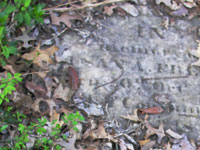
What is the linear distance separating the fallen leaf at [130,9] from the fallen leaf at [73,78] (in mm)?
1087

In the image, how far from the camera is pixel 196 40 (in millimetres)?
3535

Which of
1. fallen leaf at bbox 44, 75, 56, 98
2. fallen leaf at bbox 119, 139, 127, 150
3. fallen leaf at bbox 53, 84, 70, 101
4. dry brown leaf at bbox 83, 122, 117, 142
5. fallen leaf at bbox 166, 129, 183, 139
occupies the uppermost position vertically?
fallen leaf at bbox 44, 75, 56, 98

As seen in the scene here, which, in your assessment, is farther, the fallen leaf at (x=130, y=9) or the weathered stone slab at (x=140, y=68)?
the fallen leaf at (x=130, y=9)

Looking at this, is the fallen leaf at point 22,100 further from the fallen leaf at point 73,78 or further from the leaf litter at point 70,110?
the fallen leaf at point 73,78

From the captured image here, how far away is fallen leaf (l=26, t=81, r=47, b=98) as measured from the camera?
2832 mm

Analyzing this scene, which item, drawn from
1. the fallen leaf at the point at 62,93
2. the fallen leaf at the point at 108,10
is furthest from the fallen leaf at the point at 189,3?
the fallen leaf at the point at 62,93

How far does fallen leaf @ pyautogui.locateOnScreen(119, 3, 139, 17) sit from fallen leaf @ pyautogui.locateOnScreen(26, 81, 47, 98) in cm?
146

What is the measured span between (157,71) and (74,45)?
98 cm

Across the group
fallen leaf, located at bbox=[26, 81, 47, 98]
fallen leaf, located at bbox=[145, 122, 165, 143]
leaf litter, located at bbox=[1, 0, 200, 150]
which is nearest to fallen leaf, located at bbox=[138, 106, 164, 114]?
leaf litter, located at bbox=[1, 0, 200, 150]

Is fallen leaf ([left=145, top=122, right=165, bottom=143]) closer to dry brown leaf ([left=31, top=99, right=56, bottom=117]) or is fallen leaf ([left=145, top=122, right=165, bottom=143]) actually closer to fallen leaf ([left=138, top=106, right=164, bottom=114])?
fallen leaf ([left=138, top=106, right=164, bottom=114])

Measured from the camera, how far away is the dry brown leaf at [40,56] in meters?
2.95

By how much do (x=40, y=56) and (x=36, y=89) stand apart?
36cm

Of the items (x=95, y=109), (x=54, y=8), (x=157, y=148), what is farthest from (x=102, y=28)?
(x=157, y=148)

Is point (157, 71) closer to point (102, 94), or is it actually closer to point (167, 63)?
point (167, 63)
